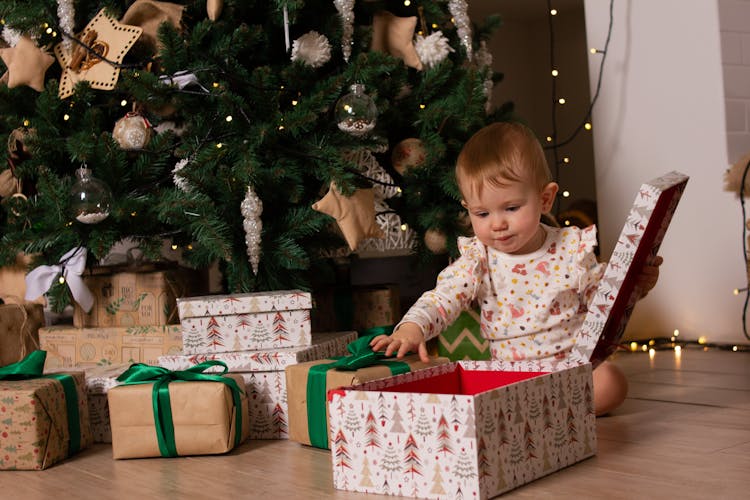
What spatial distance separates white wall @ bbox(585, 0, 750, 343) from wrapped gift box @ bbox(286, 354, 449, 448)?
1369mm

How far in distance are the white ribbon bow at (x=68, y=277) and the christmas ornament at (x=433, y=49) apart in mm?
916

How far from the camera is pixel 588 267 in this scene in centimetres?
179

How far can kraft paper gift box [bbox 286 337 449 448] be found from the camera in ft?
5.19

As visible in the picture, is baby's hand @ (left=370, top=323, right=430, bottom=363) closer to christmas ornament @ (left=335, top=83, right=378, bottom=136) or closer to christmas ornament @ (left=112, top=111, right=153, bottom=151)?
christmas ornament @ (left=335, top=83, right=378, bottom=136)

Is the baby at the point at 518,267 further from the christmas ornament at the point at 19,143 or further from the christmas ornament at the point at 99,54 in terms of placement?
the christmas ornament at the point at 19,143

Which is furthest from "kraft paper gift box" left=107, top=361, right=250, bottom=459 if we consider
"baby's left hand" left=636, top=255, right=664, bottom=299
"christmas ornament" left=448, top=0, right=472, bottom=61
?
"christmas ornament" left=448, top=0, right=472, bottom=61

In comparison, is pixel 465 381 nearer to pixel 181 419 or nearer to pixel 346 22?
pixel 181 419

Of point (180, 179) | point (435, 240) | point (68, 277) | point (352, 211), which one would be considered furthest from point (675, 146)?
point (68, 277)

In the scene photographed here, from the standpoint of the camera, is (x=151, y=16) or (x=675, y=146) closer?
(x=151, y=16)

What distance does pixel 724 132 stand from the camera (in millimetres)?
2646

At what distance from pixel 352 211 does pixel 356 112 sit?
0.71 feet

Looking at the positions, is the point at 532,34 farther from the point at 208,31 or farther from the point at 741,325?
the point at 208,31

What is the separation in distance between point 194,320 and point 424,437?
73 centimetres

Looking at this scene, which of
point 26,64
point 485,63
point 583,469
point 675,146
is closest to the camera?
point 583,469
